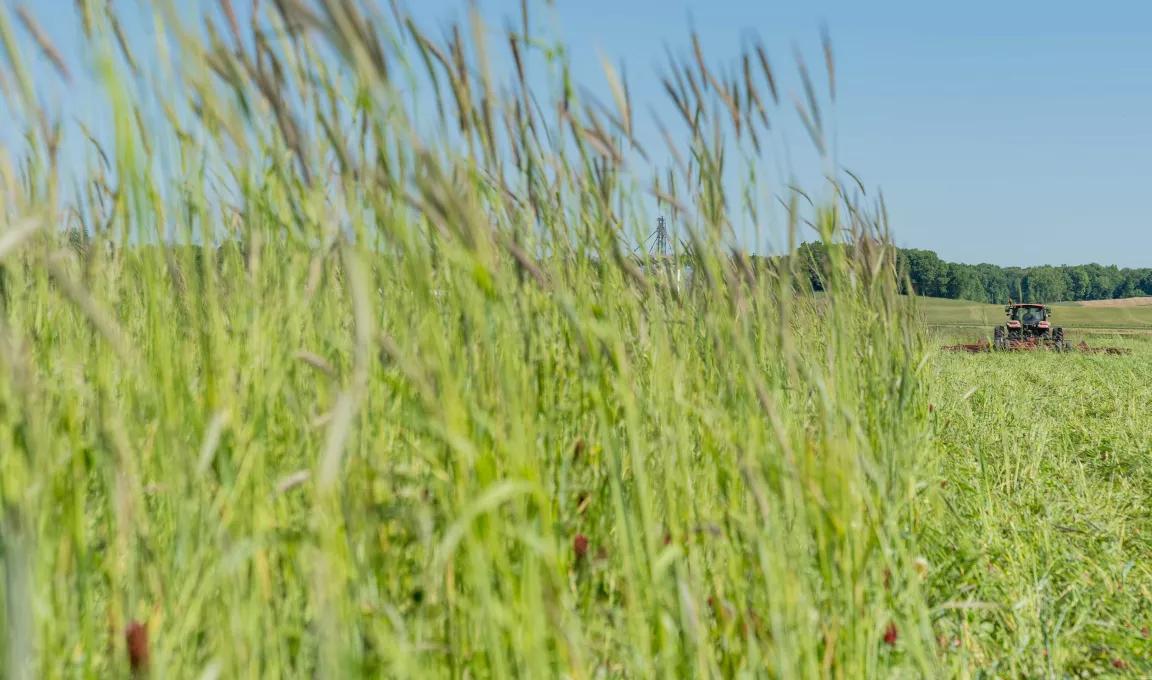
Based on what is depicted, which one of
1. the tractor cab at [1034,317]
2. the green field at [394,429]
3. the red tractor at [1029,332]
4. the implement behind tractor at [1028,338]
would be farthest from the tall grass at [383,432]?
the tractor cab at [1034,317]

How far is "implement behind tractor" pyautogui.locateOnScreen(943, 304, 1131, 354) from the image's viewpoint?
1780 centimetres

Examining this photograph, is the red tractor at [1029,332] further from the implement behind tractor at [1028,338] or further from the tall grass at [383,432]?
the tall grass at [383,432]

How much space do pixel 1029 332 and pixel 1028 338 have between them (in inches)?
81.2

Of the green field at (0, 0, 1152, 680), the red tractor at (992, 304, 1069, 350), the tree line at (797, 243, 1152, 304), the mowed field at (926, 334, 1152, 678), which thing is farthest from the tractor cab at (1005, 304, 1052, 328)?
the tree line at (797, 243, 1152, 304)

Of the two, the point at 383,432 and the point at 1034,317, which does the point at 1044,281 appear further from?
the point at 383,432

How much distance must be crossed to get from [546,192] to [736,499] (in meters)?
0.51

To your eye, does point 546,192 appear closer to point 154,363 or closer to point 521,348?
point 521,348

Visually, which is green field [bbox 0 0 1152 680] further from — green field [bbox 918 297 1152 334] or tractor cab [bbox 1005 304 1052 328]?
green field [bbox 918 297 1152 334]

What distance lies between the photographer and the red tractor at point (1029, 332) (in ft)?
60.4

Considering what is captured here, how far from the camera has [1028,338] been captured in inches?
774

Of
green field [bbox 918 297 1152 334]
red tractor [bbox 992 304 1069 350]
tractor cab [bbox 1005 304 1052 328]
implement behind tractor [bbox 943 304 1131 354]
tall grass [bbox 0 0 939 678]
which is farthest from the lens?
green field [bbox 918 297 1152 334]

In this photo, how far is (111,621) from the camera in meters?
1.00

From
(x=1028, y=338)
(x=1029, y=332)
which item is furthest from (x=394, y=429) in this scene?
(x=1029, y=332)

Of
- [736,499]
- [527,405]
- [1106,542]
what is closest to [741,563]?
[736,499]
